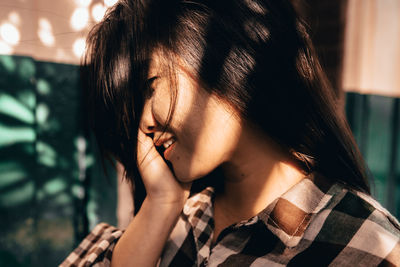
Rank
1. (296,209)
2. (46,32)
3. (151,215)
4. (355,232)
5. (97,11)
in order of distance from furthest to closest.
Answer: (97,11), (46,32), (151,215), (296,209), (355,232)

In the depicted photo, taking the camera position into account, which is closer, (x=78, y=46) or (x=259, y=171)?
(x=259, y=171)

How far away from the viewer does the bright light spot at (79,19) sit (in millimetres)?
1504

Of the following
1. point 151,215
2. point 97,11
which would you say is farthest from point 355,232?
point 97,11

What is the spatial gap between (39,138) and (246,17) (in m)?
1.07

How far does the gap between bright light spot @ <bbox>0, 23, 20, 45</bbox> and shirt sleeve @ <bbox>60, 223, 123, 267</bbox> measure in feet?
2.95

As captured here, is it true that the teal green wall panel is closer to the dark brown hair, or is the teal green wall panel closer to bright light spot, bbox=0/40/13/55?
bright light spot, bbox=0/40/13/55

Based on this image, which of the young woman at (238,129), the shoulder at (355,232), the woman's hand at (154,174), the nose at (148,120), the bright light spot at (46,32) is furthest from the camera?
the bright light spot at (46,32)

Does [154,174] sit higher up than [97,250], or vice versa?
[154,174]

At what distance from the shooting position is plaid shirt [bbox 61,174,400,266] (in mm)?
968

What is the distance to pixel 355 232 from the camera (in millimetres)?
985

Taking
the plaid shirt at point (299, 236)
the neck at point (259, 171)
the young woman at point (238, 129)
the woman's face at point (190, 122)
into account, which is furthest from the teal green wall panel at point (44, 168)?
the neck at point (259, 171)

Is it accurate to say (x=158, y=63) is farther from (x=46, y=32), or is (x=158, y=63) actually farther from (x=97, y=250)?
(x=97, y=250)

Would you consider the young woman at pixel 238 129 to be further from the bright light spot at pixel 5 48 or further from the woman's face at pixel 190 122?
the bright light spot at pixel 5 48

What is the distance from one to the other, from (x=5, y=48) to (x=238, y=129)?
3.28 feet
